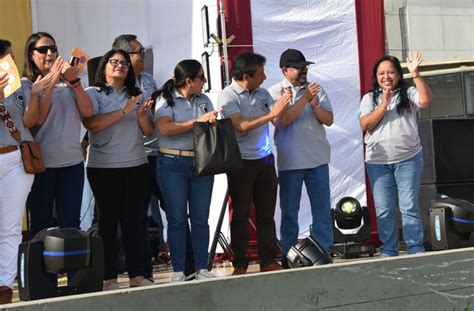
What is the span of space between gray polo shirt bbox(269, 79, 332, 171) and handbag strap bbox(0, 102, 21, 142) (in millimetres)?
1899

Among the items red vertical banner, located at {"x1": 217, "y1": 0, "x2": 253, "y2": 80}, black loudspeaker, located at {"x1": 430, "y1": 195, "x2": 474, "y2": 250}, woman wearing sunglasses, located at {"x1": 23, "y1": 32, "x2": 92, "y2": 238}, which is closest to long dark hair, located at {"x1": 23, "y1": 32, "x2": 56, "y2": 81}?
woman wearing sunglasses, located at {"x1": 23, "y1": 32, "x2": 92, "y2": 238}

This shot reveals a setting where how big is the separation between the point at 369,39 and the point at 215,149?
3.26m

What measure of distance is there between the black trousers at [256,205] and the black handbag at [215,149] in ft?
1.09

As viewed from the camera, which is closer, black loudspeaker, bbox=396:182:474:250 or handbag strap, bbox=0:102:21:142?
handbag strap, bbox=0:102:21:142

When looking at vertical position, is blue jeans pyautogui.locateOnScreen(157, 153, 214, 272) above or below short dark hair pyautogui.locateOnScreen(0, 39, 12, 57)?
below

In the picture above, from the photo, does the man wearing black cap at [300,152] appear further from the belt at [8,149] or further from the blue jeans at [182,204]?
the belt at [8,149]

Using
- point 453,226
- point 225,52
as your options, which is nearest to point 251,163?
point 453,226

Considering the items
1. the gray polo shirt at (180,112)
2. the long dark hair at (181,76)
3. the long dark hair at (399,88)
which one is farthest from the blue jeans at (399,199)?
the long dark hair at (181,76)

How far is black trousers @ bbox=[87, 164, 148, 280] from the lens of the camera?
4859mm

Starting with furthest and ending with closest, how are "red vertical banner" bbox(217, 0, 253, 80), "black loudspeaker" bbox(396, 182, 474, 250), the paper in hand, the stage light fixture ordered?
the stage light fixture, "red vertical banner" bbox(217, 0, 253, 80), "black loudspeaker" bbox(396, 182, 474, 250), the paper in hand

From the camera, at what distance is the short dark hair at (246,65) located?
535cm

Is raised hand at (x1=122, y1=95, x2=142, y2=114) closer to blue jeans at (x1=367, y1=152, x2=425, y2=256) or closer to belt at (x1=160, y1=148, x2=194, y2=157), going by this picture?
belt at (x1=160, y1=148, x2=194, y2=157)

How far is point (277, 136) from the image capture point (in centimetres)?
570

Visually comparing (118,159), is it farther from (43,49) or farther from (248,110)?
(248,110)
